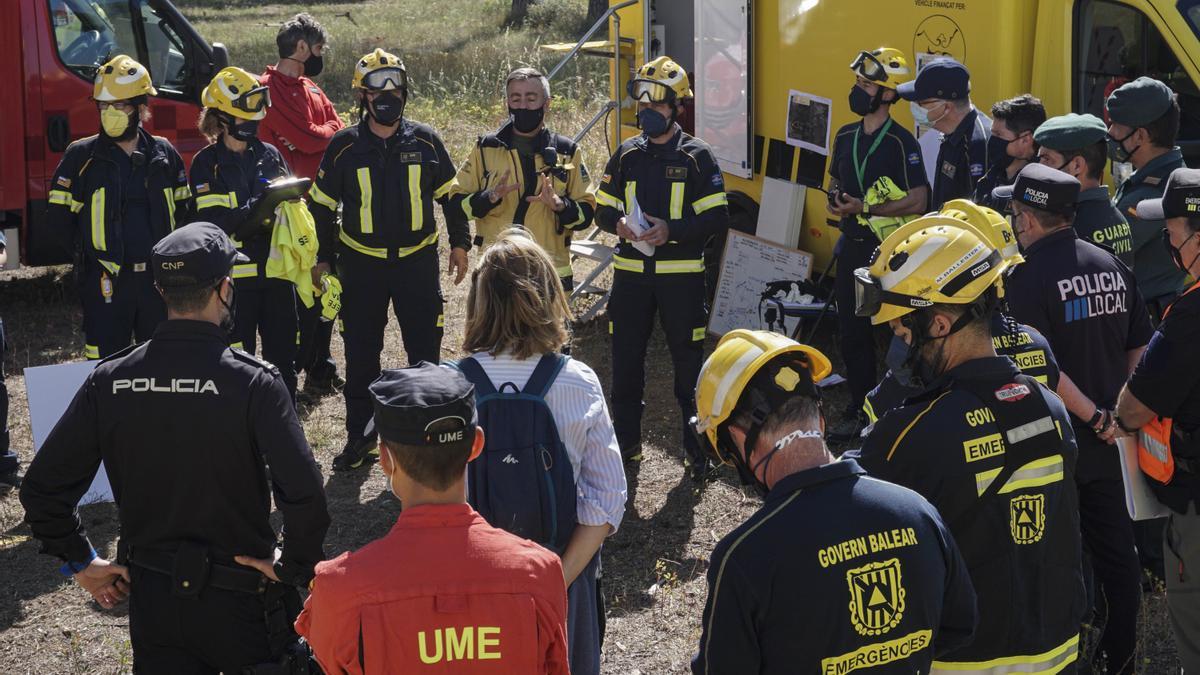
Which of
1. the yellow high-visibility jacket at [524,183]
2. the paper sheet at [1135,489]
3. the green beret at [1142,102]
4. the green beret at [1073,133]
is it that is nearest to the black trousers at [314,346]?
the yellow high-visibility jacket at [524,183]

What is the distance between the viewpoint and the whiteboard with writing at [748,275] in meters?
8.12

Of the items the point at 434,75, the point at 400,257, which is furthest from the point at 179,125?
the point at 434,75

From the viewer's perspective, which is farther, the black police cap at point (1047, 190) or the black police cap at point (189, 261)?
the black police cap at point (1047, 190)

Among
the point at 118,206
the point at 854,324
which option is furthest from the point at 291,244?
the point at 854,324

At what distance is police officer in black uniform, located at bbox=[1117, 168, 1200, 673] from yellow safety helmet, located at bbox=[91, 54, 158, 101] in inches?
190

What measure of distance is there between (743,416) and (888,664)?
587 mm

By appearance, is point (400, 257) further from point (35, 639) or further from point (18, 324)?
point (18, 324)

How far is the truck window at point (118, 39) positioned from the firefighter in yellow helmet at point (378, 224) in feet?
12.2

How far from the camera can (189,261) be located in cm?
349

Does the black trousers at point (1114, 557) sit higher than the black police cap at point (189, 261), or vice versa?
the black police cap at point (189, 261)

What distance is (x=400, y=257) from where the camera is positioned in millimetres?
6512

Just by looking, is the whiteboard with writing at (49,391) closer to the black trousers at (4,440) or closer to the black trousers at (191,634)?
the black trousers at (4,440)

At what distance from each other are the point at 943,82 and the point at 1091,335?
2415mm

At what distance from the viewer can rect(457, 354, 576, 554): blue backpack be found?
3.29 metres
